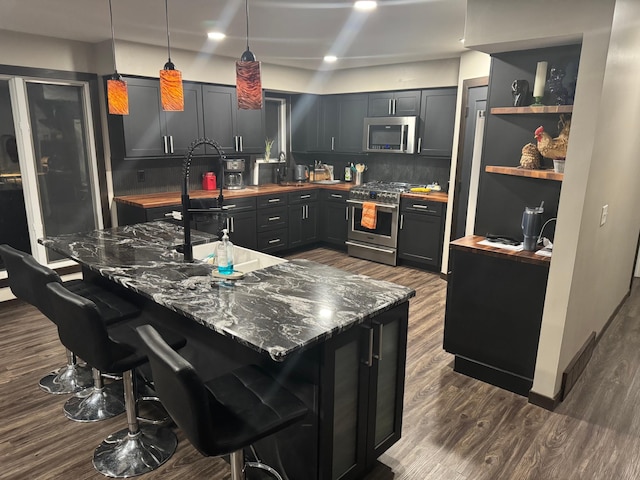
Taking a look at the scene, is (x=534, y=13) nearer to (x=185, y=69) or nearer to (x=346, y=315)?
(x=346, y=315)

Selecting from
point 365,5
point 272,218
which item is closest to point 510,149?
point 365,5

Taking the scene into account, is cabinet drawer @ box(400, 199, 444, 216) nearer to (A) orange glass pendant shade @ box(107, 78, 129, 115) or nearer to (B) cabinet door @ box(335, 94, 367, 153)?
(B) cabinet door @ box(335, 94, 367, 153)

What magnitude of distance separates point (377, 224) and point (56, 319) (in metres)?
4.18

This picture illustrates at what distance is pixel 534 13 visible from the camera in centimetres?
257

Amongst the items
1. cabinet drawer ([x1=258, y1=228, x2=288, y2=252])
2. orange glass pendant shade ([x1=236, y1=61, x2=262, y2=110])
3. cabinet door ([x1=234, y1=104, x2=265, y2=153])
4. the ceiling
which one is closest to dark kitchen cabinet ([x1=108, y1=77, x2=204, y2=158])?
the ceiling

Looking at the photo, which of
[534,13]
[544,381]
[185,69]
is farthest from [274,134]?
[544,381]

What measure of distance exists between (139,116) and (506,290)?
389cm

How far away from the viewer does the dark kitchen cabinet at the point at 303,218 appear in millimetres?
6044

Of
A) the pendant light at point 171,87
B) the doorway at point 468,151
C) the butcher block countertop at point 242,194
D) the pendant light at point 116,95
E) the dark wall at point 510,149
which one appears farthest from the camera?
the butcher block countertop at point 242,194

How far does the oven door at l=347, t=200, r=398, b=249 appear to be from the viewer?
18.3ft

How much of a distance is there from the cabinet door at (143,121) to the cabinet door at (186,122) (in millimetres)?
112

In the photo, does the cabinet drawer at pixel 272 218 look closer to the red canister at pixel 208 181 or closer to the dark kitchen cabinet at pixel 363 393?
the red canister at pixel 208 181

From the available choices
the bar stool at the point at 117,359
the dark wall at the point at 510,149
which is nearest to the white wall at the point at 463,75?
the dark wall at the point at 510,149

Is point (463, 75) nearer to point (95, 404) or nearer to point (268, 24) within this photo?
point (268, 24)
